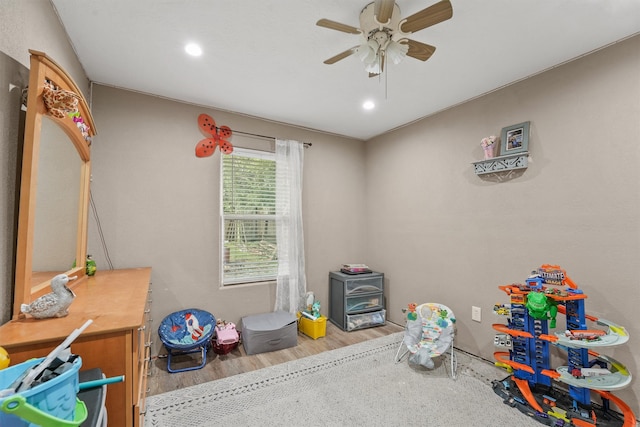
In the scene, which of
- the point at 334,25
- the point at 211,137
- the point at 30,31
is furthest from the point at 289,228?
the point at 30,31

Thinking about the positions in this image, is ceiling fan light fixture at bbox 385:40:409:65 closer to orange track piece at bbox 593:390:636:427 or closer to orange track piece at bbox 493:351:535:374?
orange track piece at bbox 493:351:535:374

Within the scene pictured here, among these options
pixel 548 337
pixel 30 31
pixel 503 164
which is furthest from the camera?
pixel 503 164

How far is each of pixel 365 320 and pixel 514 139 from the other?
8.00ft

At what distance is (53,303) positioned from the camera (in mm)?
1146

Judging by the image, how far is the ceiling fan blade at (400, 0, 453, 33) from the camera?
1319 millimetres

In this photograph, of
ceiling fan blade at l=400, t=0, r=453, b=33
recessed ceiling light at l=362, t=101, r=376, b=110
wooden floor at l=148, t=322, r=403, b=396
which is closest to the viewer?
ceiling fan blade at l=400, t=0, r=453, b=33

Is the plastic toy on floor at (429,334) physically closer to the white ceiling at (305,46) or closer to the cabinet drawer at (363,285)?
the cabinet drawer at (363,285)

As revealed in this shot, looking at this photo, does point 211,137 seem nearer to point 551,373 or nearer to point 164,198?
point 164,198

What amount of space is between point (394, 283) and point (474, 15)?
2.78m

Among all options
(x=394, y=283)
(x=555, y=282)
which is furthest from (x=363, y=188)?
(x=555, y=282)

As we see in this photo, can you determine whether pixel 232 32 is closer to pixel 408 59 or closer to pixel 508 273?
pixel 408 59

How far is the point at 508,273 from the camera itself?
2420 mm

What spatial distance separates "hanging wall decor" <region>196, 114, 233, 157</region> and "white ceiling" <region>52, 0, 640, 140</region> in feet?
0.59

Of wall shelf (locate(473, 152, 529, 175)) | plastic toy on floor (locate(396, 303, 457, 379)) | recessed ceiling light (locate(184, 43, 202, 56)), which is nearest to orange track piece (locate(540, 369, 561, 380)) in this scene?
plastic toy on floor (locate(396, 303, 457, 379))
